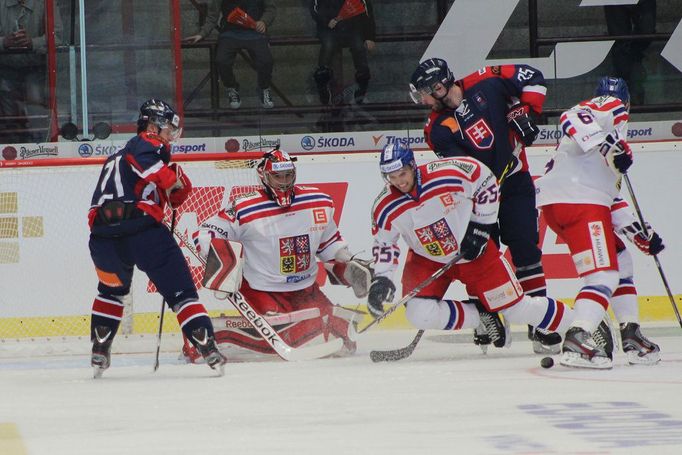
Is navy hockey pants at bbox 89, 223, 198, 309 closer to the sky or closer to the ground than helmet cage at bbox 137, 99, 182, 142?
closer to the ground

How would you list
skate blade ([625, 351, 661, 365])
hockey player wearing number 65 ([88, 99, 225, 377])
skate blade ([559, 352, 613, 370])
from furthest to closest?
hockey player wearing number 65 ([88, 99, 225, 377]), skate blade ([625, 351, 661, 365]), skate blade ([559, 352, 613, 370])

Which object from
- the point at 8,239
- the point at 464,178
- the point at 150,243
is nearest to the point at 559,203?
the point at 464,178

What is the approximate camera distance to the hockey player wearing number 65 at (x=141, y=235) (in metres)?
4.98

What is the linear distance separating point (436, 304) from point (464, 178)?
1.70 ft

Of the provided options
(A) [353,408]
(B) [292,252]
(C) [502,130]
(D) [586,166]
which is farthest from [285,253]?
(A) [353,408]

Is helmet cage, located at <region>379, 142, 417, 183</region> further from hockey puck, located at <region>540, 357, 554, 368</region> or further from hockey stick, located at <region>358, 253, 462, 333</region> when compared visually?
hockey puck, located at <region>540, 357, 554, 368</region>

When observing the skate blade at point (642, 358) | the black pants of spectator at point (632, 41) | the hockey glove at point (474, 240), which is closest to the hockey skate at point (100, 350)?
the hockey glove at point (474, 240)

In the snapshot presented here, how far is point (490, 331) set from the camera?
5.38 meters

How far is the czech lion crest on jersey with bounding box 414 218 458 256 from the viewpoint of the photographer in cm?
523

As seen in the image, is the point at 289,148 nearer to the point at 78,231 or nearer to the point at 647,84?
the point at 78,231

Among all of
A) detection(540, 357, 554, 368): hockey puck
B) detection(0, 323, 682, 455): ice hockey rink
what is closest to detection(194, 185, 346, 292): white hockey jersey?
detection(0, 323, 682, 455): ice hockey rink

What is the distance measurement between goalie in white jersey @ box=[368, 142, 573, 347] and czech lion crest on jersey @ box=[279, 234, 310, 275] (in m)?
0.60

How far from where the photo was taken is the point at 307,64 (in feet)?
22.5

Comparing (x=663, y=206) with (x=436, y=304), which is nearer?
(x=436, y=304)
